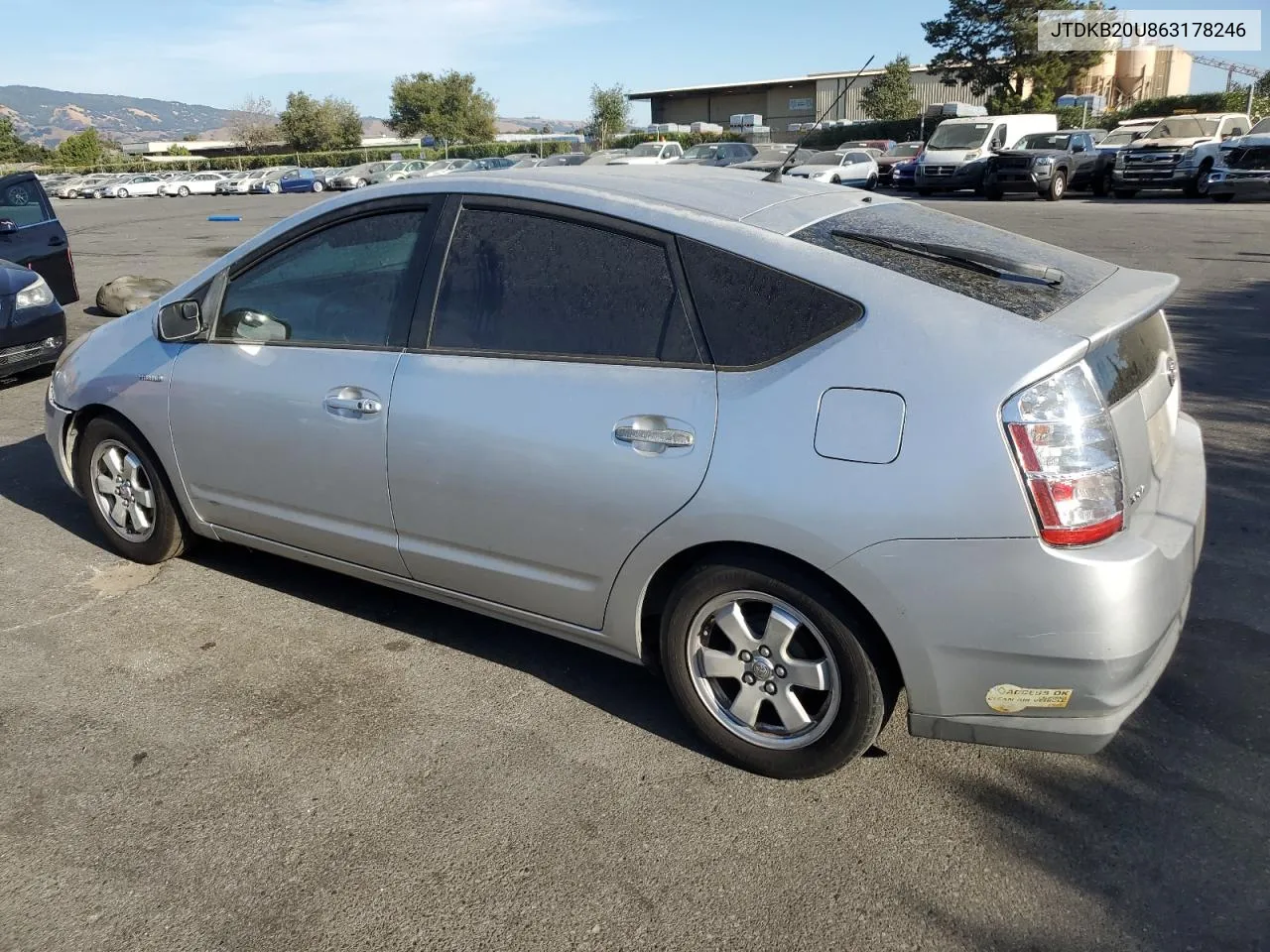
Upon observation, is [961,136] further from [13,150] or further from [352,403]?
[13,150]

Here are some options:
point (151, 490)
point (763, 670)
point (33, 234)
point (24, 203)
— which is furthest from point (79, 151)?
point (763, 670)

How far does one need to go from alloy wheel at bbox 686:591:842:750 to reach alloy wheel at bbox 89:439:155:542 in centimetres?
267

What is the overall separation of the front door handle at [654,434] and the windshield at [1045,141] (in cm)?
2711

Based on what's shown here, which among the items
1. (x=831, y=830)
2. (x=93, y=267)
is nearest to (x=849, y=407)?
(x=831, y=830)

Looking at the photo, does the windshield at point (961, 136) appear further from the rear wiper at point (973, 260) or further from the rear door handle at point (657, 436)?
the rear door handle at point (657, 436)

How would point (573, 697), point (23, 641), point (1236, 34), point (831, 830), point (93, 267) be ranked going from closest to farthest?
point (831, 830)
point (573, 697)
point (23, 641)
point (93, 267)
point (1236, 34)

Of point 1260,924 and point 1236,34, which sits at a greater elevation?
point 1236,34

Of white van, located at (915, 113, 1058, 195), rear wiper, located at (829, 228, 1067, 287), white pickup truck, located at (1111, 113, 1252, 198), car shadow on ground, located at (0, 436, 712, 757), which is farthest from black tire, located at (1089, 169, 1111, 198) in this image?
car shadow on ground, located at (0, 436, 712, 757)

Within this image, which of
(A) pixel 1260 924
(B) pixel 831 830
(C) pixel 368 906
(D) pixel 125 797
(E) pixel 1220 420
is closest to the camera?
(A) pixel 1260 924

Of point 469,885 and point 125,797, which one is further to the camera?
point 125,797

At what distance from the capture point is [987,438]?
7.95 ft

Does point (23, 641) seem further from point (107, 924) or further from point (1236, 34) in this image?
point (1236, 34)

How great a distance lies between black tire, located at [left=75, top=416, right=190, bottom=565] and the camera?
4.29 meters

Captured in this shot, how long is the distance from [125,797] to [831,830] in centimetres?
202
